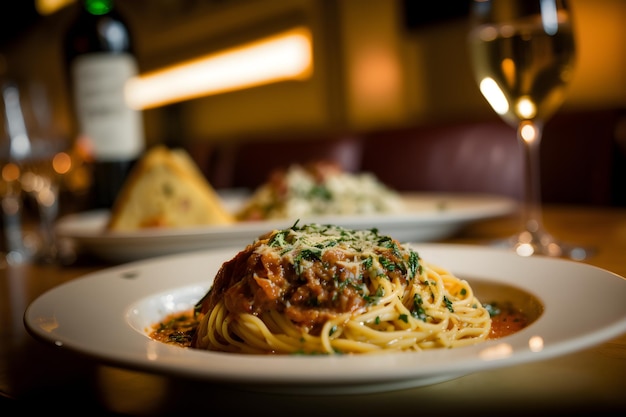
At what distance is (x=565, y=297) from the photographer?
767 millimetres

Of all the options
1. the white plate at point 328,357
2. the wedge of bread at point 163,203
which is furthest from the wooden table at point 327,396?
the wedge of bread at point 163,203

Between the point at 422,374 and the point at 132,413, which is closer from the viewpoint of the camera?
the point at 422,374

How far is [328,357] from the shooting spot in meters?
0.56

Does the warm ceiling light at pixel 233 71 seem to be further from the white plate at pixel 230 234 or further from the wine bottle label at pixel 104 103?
the white plate at pixel 230 234

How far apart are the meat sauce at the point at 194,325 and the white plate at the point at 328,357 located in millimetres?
20

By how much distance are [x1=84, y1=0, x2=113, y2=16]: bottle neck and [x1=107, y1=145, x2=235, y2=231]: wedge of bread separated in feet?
2.14

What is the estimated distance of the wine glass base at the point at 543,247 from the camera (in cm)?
131

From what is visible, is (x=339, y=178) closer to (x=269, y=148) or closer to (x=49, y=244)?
(x=49, y=244)

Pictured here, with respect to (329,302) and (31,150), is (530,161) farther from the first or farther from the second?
(31,150)

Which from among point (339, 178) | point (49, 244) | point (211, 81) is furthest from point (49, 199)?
point (211, 81)

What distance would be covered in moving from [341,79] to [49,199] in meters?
4.33

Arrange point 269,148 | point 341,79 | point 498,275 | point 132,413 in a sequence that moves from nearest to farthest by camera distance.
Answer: point 132,413 → point 498,275 → point 269,148 → point 341,79

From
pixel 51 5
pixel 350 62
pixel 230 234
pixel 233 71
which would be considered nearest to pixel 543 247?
pixel 230 234

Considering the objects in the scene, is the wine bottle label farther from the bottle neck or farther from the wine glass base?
the wine glass base
